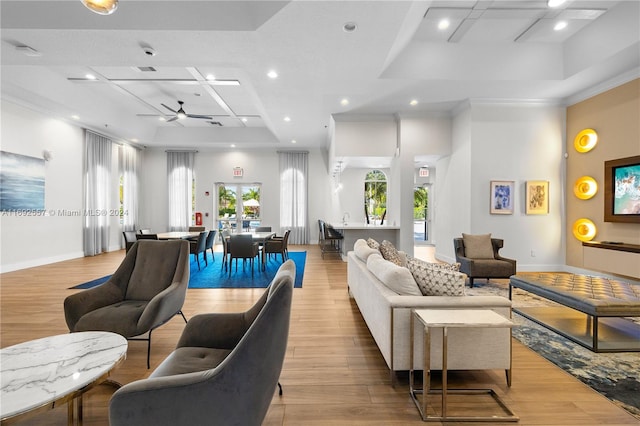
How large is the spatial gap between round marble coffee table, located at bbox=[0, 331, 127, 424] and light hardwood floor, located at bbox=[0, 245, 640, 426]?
39 cm

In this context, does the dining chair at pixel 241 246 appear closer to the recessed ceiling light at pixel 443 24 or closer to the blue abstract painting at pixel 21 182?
the blue abstract painting at pixel 21 182

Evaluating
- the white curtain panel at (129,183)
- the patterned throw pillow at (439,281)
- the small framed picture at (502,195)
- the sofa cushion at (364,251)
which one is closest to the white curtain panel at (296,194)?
the white curtain panel at (129,183)

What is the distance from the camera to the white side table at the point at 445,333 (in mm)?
1817

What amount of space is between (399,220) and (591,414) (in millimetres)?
5147

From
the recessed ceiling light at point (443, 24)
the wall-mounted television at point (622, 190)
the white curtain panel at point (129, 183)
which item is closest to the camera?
the recessed ceiling light at point (443, 24)

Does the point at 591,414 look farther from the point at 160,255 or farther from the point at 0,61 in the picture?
the point at 0,61

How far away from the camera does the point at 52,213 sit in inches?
280

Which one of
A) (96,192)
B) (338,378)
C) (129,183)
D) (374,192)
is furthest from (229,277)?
(374,192)

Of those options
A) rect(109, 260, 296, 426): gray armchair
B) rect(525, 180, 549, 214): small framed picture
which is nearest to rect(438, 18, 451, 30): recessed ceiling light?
rect(525, 180, 549, 214): small framed picture

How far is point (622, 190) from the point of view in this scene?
196 inches

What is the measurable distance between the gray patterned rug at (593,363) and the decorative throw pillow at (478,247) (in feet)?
6.09

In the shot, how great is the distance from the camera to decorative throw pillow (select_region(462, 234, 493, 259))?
5234 millimetres

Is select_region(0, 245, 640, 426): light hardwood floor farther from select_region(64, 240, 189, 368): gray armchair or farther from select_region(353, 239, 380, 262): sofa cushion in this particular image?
select_region(353, 239, 380, 262): sofa cushion

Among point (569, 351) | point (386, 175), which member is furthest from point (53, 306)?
point (386, 175)
